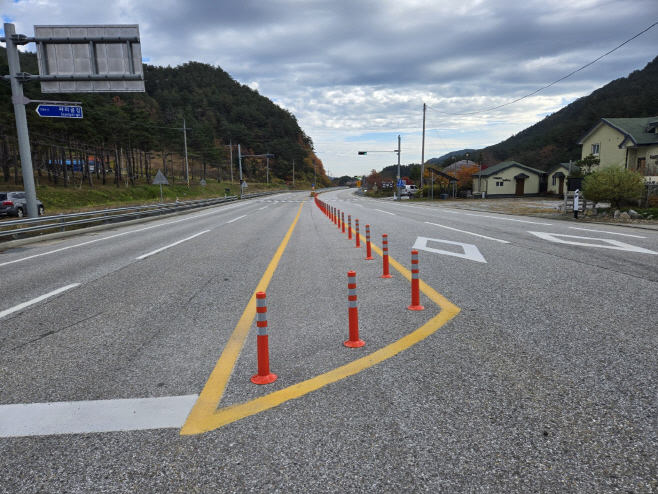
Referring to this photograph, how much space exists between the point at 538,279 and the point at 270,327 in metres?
4.87

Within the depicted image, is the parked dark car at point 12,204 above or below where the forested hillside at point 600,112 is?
below

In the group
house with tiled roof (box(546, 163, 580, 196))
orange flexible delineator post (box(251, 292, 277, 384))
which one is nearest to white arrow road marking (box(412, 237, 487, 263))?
orange flexible delineator post (box(251, 292, 277, 384))

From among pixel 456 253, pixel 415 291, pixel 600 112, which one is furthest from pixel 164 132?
pixel 415 291

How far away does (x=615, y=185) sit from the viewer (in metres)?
18.6

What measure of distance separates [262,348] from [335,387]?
71 centimetres

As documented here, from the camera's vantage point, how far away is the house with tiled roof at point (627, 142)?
119 ft

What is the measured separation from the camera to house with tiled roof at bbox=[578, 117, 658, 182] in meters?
36.2

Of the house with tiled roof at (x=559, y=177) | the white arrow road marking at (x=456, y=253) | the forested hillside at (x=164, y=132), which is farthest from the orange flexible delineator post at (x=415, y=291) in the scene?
the forested hillside at (x=164, y=132)

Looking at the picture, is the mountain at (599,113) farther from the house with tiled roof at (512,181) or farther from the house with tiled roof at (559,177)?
the house with tiled roof at (512,181)

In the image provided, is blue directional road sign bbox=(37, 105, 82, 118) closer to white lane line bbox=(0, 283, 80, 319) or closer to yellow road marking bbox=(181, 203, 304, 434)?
white lane line bbox=(0, 283, 80, 319)

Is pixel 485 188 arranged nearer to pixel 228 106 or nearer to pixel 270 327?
pixel 270 327

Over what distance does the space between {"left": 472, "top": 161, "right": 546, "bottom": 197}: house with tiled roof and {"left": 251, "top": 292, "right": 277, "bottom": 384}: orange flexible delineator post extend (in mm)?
59634

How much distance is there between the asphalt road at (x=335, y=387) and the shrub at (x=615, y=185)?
13169 millimetres

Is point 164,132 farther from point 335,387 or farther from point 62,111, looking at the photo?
point 335,387
